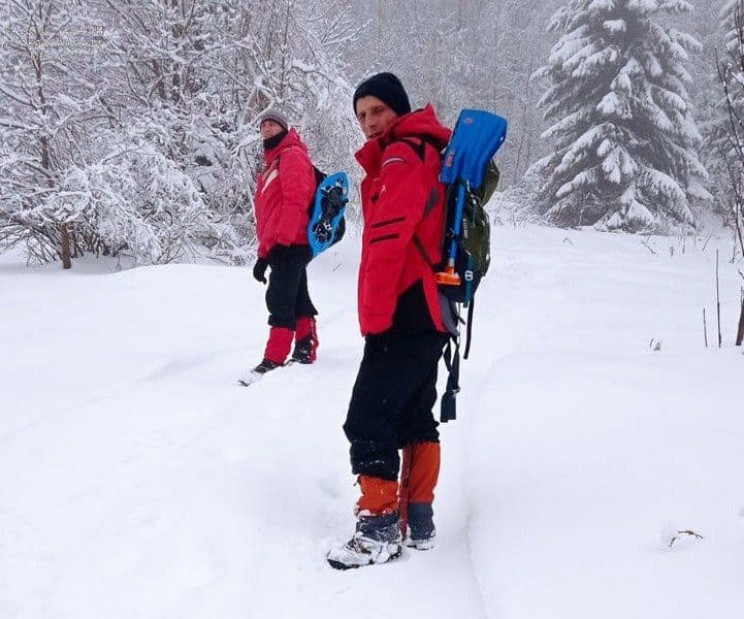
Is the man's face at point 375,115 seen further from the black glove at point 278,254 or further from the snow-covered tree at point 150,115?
the snow-covered tree at point 150,115

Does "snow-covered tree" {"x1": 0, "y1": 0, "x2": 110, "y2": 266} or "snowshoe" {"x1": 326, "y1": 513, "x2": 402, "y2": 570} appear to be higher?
"snow-covered tree" {"x1": 0, "y1": 0, "x2": 110, "y2": 266}

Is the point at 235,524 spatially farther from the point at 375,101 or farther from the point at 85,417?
the point at 375,101

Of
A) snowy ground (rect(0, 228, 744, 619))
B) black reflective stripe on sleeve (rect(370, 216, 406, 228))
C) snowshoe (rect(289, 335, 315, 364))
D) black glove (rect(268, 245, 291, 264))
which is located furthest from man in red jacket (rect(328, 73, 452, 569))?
snowshoe (rect(289, 335, 315, 364))

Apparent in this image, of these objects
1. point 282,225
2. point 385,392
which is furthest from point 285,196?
point 385,392

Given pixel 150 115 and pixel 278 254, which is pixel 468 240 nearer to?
pixel 278 254

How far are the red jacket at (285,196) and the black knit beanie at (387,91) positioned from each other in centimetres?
209

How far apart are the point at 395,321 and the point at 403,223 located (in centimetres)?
41

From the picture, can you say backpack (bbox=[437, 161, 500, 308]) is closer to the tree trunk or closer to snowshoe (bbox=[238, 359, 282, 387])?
snowshoe (bbox=[238, 359, 282, 387])

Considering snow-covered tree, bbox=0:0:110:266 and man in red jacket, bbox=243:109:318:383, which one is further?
snow-covered tree, bbox=0:0:110:266

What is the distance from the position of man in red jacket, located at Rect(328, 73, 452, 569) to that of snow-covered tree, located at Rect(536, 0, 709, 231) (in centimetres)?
1719

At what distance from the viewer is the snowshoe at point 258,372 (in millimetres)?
4711

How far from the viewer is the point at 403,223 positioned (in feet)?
7.97

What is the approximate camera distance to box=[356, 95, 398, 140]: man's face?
2.68m

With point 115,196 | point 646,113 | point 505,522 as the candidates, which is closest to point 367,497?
point 505,522
